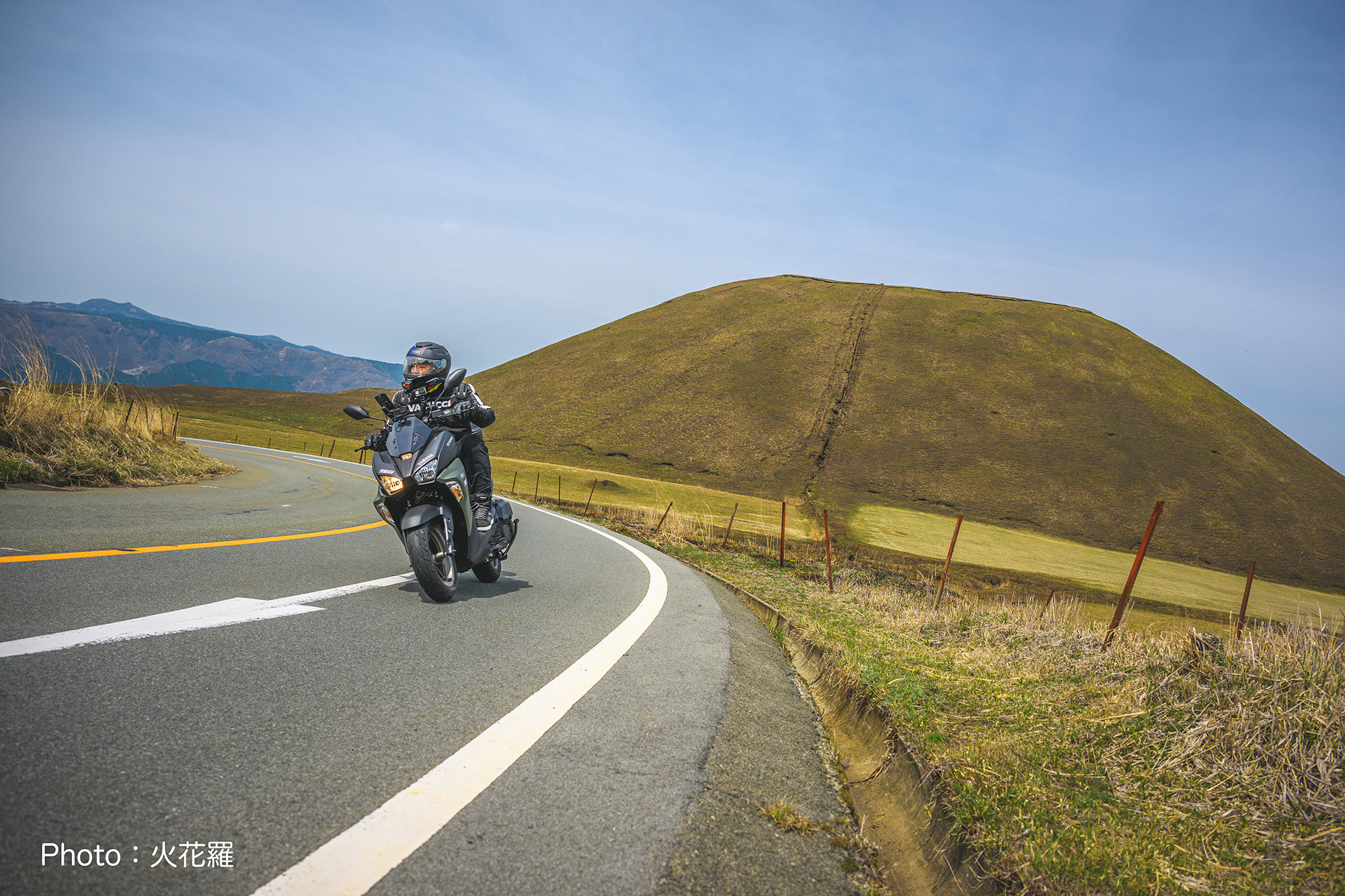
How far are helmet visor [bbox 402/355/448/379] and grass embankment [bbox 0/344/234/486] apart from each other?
7657 millimetres

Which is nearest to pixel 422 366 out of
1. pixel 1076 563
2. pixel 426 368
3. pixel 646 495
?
pixel 426 368

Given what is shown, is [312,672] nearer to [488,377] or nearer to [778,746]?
[778,746]

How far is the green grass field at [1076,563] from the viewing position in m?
32.8

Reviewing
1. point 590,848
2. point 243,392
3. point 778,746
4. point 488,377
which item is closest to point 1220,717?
point 778,746

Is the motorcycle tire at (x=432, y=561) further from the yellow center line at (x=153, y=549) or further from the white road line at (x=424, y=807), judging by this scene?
the yellow center line at (x=153, y=549)

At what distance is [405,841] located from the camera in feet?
6.95

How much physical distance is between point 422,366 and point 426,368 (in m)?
0.05

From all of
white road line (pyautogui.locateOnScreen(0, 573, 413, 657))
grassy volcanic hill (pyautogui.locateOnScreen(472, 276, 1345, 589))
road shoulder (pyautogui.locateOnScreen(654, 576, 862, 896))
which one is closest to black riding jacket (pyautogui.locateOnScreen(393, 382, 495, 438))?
white road line (pyautogui.locateOnScreen(0, 573, 413, 657))

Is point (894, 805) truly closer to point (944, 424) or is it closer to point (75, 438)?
point (75, 438)

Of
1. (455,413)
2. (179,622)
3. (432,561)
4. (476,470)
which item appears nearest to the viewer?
(179,622)

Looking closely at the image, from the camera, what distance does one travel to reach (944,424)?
7112 cm

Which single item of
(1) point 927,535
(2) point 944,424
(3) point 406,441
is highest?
(2) point 944,424

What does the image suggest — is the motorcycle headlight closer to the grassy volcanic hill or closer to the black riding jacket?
the black riding jacket

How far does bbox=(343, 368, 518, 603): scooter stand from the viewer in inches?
227
